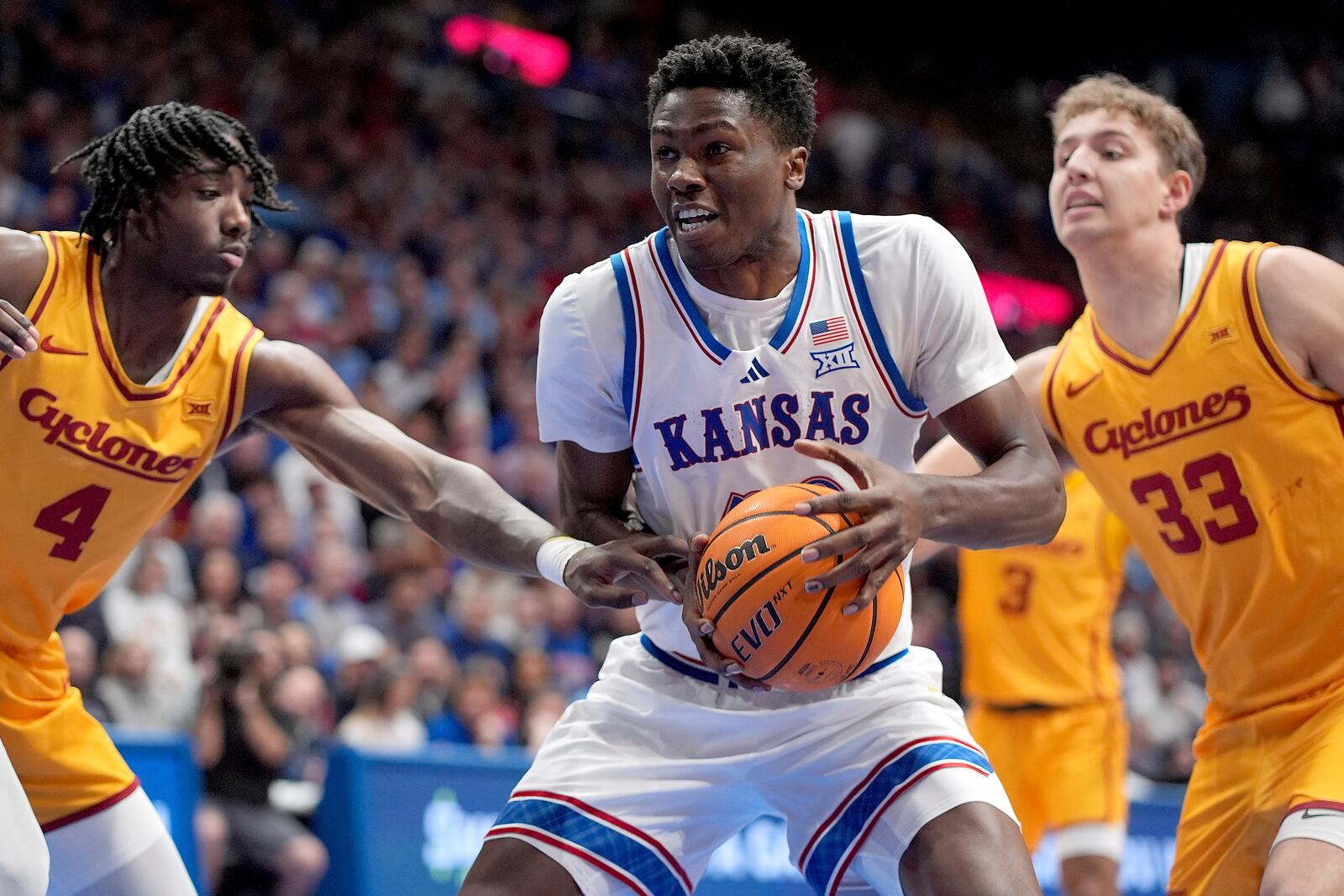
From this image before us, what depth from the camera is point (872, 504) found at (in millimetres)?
2844

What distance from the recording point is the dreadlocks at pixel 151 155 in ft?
12.7

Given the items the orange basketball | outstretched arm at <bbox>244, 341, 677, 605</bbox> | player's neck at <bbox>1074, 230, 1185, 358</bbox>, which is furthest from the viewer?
player's neck at <bbox>1074, 230, 1185, 358</bbox>

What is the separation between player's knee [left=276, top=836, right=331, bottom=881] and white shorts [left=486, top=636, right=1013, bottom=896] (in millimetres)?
3485

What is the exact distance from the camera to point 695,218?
3.26 metres

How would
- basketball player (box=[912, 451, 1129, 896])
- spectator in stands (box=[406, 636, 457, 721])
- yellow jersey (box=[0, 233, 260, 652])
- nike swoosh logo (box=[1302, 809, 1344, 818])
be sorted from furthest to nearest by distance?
spectator in stands (box=[406, 636, 457, 721])
basketball player (box=[912, 451, 1129, 896])
yellow jersey (box=[0, 233, 260, 652])
nike swoosh logo (box=[1302, 809, 1344, 818])

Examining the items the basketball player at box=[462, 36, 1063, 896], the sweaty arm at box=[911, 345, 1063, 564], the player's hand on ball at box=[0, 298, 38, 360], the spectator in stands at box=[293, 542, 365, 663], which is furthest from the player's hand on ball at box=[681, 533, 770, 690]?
the spectator in stands at box=[293, 542, 365, 663]

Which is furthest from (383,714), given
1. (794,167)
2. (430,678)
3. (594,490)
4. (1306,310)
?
(1306,310)

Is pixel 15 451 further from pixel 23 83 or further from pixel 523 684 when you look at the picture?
pixel 23 83

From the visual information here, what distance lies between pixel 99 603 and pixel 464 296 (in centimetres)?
598

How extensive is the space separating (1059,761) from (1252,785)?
8.44 ft

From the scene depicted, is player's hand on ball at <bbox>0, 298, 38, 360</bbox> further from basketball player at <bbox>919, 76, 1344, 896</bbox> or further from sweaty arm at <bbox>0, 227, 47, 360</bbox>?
basketball player at <bbox>919, 76, 1344, 896</bbox>

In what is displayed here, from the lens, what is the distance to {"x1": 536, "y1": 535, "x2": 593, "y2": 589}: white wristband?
11.0ft

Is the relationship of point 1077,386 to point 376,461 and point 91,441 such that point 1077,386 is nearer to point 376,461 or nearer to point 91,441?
point 376,461

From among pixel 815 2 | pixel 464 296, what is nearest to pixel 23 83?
pixel 464 296
